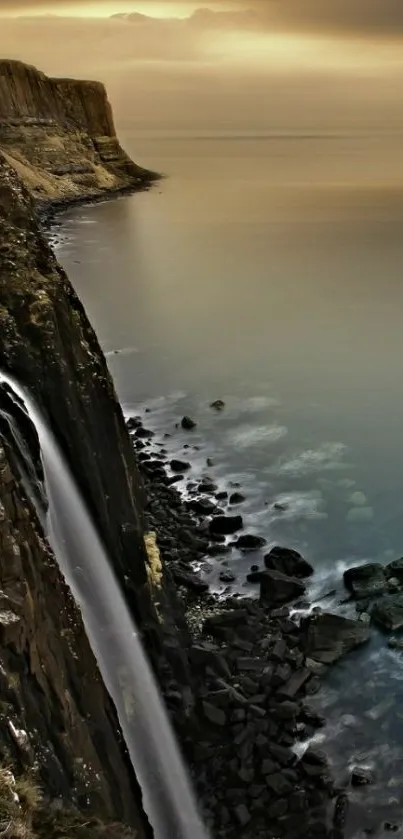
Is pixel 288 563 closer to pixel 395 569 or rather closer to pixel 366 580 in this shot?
pixel 366 580

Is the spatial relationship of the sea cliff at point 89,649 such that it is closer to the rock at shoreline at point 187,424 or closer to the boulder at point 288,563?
the boulder at point 288,563

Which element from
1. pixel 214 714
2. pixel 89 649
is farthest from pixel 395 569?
pixel 89 649

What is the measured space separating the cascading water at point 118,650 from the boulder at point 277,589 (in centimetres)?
386

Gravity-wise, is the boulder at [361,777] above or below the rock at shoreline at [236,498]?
below

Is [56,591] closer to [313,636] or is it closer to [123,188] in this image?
[313,636]

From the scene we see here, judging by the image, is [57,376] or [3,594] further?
[57,376]

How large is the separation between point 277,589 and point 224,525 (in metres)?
2.49

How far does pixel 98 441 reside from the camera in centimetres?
1128

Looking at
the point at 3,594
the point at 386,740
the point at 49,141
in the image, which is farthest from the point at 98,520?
the point at 49,141

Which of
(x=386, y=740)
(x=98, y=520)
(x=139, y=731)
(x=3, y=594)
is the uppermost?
(x=3, y=594)

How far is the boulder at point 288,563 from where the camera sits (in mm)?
14508

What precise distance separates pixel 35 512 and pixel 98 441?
3.45 m

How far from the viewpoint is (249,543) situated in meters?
15.4

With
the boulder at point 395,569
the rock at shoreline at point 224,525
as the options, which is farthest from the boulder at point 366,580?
the rock at shoreline at point 224,525
